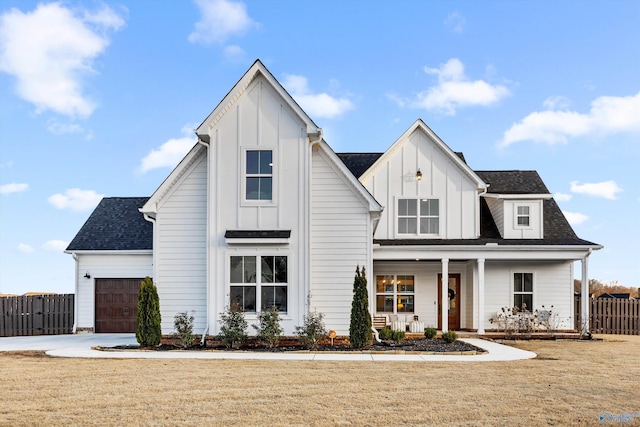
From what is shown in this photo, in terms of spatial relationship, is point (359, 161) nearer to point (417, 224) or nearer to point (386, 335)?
point (417, 224)

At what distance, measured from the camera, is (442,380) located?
436 inches

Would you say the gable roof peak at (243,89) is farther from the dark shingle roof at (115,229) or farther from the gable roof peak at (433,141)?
the dark shingle roof at (115,229)

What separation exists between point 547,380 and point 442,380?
2.09 meters

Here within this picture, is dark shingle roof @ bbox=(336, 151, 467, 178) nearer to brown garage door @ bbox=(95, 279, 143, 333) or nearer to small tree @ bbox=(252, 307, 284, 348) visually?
small tree @ bbox=(252, 307, 284, 348)

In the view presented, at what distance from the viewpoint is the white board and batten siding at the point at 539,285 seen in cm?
2347

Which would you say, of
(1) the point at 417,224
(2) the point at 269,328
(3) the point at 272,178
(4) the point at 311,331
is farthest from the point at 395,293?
(3) the point at 272,178

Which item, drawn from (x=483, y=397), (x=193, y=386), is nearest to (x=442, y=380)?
(x=483, y=397)

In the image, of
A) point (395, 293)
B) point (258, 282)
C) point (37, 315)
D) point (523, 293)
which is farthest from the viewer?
Answer: point (37, 315)

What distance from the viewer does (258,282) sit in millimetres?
17562

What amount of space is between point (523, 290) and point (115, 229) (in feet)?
54.2

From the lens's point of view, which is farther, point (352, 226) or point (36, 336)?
point (36, 336)

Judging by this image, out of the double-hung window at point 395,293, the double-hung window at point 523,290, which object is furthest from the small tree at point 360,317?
the double-hung window at point 523,290

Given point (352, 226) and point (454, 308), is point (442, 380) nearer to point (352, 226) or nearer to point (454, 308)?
point (352, 226)

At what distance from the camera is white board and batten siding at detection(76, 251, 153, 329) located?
23250 millimetres
